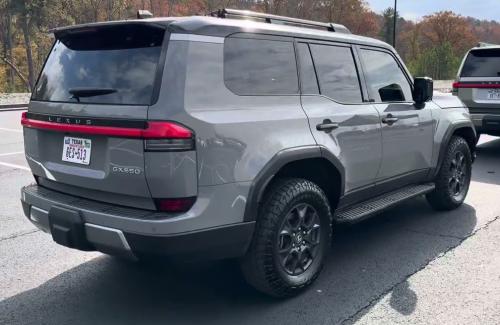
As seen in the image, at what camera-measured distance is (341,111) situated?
3.86 m

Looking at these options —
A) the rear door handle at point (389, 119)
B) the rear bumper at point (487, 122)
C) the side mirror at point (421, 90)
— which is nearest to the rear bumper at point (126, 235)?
the rear door handle at point (389, 119)

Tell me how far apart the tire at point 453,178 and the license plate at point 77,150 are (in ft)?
12.1

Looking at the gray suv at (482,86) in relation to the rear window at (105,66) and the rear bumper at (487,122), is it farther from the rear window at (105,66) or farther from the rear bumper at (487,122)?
the rear window at (105,66)

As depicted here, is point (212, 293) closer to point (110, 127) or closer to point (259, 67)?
point (110, 127)

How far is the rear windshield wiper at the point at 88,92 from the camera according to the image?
308 cm

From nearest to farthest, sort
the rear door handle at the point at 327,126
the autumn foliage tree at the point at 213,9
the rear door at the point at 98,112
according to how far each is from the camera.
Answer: the rear door at the point at 98,112
the rear door handle at the point at 327,126
the autumn foliage tree at the point at 213,9

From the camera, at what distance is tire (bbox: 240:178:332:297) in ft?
10.7

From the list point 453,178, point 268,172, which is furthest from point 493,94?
point 268,172

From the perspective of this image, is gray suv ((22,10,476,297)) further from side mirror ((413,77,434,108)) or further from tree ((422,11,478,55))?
tree ((422,11,478,55))

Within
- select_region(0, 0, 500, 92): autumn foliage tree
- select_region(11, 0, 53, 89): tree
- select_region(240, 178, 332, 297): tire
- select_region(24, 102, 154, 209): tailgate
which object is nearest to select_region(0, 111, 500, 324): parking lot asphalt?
select_region(240, 178, 332, 297): tire

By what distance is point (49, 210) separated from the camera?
327cm

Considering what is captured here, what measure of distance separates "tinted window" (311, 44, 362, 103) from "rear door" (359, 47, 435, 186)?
8.2 inches

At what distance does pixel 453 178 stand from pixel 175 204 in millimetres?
3763

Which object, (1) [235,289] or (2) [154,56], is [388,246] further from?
(2) [154,56]
